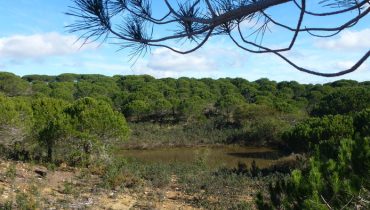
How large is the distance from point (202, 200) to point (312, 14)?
8.45 metres

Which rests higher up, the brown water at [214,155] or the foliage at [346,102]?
the foliage at [346,102]

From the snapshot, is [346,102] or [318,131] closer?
[318,131]

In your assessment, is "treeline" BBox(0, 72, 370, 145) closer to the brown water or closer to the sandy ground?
the brown water

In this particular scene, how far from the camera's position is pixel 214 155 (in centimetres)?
2497

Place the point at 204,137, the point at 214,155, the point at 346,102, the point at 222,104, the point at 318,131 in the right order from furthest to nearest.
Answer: the point at 222,104 → the point at 204,137 → the point at 346,102 → the point at 214,155 → the point at 318,131

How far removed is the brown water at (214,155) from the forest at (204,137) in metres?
1.35

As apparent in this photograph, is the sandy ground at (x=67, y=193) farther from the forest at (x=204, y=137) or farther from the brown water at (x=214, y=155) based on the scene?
the brown water at (x=214, y=155)

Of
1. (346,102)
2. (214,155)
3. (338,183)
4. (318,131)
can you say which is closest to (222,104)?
(346,102)

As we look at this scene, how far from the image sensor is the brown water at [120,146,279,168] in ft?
73.2

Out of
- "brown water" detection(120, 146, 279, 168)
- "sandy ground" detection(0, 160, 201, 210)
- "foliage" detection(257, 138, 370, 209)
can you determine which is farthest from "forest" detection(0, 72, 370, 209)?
"brown water" detection(120, 146, 279, 168)

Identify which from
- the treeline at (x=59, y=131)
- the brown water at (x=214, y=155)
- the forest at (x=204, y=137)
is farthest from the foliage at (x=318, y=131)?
the treeline at (x=59, y=131)

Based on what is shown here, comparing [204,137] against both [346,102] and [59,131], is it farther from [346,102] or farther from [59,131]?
[59,131]

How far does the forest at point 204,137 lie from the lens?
4.93 meters

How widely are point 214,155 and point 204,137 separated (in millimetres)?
6524
